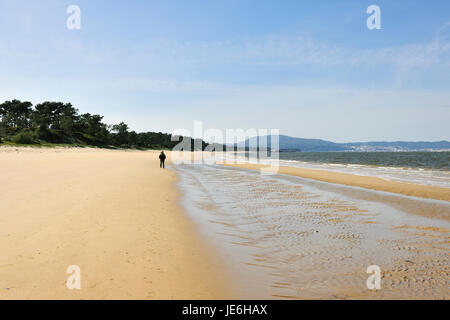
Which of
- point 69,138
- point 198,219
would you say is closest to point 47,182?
point 198,219

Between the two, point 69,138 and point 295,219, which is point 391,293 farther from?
point 69,138

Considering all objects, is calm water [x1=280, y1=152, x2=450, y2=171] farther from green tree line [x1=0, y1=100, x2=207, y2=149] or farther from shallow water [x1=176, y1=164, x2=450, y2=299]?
green tree line [x1=0, y1=100, x2=207, y2=149]

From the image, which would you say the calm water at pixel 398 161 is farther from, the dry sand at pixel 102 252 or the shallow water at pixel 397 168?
the dry sand at pixel 102 252

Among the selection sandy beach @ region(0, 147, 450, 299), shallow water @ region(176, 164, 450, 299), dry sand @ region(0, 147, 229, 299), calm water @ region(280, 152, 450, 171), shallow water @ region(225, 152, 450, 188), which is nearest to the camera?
dry sand @ region(0, 147, 229, 299)

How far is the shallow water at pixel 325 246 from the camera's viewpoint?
521 cm

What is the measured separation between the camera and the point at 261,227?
9617 mm

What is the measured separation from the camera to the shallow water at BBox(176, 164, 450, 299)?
5.21m

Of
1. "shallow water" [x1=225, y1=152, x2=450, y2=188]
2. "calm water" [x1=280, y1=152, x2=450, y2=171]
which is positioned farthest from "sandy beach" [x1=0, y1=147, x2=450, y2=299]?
"calm water" [x1=280, y1=152, x2=450, y2=171]

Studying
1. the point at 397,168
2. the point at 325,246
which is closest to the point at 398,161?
the point at 397,168

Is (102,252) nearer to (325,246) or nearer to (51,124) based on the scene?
(325,246)

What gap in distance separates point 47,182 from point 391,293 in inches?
687

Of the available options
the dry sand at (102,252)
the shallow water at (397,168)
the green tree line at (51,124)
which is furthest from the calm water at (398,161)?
the green tree line at (51,124)

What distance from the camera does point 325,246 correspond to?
7.67 metres
